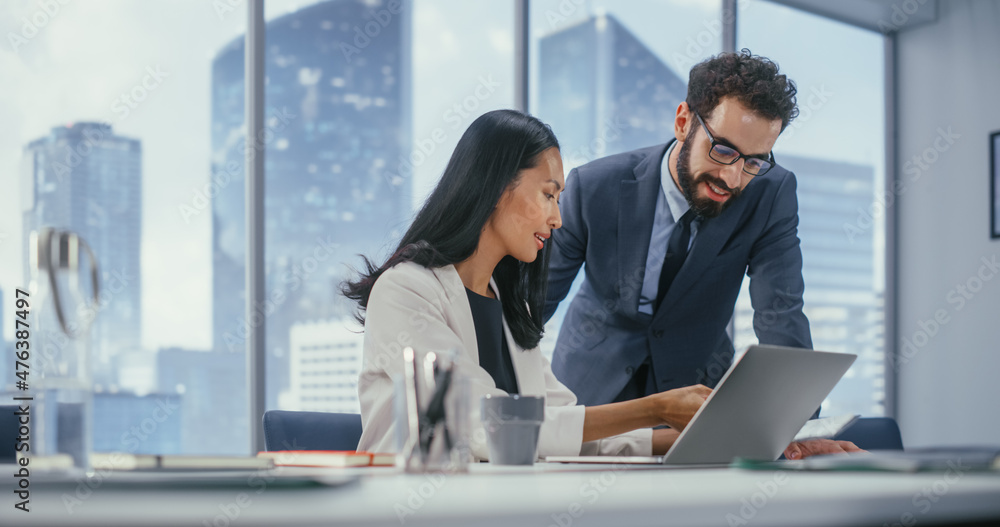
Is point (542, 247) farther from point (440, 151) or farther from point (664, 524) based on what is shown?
point (440, 151)

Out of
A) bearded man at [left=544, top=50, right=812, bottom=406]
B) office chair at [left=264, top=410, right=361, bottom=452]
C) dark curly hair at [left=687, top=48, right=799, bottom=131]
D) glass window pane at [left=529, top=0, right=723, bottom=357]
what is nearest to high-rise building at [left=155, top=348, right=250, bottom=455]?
glass window pane at [left=529, top=0, right=723, bottom=357]

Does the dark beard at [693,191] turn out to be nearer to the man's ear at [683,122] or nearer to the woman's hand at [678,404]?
the man's ear at [683,122]

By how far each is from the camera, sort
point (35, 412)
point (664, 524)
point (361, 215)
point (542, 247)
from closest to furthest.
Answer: point (664, 524) → point (35, 412) → point (542, 247) → point (361, 215)

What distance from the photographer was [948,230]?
4992mm

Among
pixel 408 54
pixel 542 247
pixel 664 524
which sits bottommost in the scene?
pixel 664 524

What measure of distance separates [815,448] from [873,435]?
601 mm

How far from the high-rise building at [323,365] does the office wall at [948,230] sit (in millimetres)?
3310

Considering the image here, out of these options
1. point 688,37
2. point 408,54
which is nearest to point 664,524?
point 408,54

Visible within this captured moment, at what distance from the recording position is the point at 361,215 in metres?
3.72

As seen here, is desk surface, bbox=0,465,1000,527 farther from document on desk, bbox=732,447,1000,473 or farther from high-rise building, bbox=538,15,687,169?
high-rise building, bbox=538,15,687,169

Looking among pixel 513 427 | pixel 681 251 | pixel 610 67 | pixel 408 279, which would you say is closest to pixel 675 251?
pixel 681 251

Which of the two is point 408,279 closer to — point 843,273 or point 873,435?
point 873,435

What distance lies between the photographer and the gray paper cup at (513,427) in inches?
43.4

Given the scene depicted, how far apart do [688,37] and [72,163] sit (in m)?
2.96
